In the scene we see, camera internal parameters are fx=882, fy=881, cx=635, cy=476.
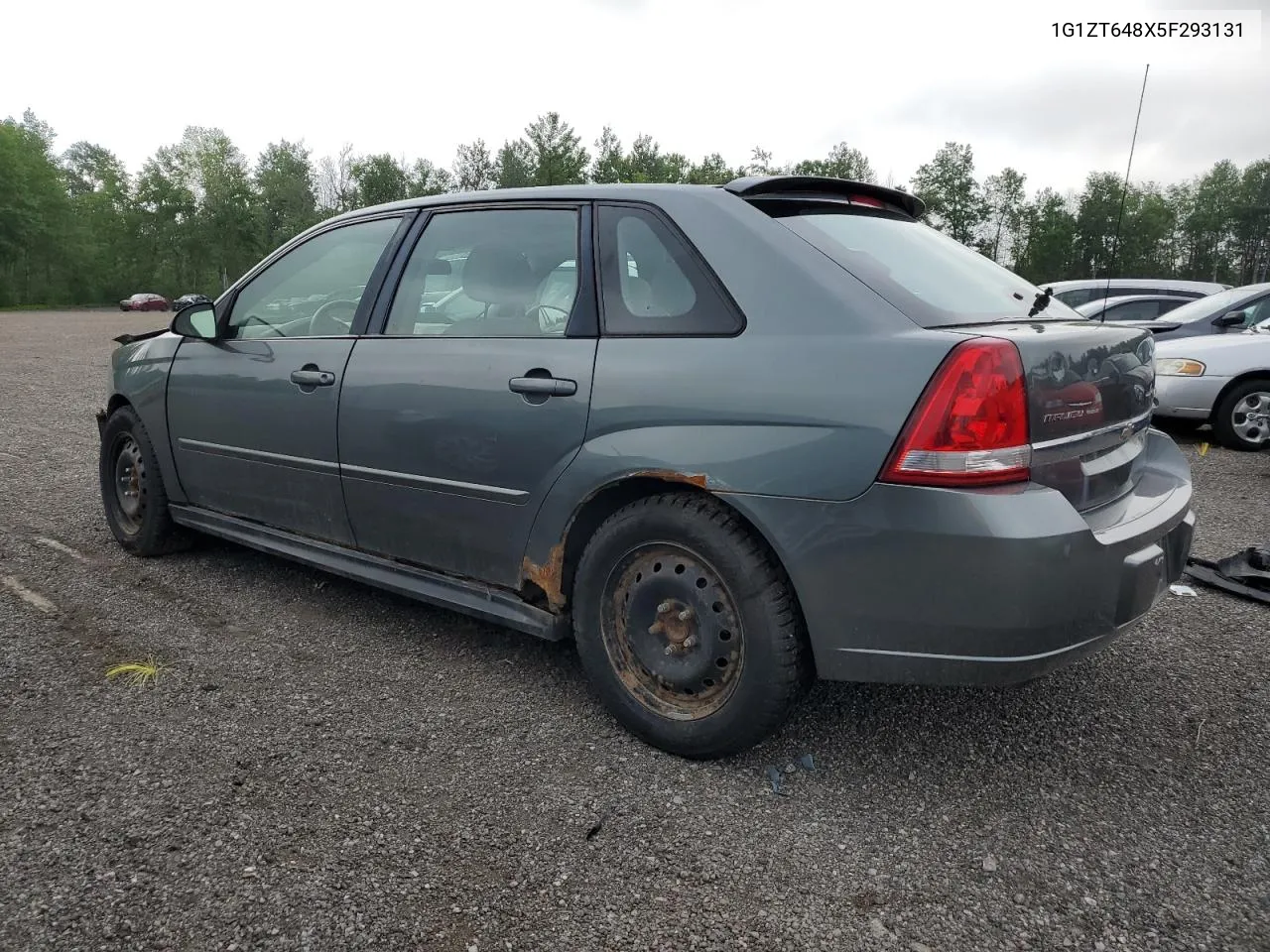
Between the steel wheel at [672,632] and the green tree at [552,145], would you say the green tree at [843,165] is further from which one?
the steel wheel at [672,632]

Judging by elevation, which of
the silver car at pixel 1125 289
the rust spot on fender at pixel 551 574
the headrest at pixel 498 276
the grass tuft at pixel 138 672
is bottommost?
the grass tuft at pixel 138 672

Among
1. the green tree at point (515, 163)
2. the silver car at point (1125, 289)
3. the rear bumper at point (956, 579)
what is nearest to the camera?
the rear bumper at point (956, 579)

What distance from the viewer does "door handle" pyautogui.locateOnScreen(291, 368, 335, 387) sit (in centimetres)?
337

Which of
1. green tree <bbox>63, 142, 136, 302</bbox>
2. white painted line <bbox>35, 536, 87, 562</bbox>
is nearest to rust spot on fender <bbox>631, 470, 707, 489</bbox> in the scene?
white painted line <bbox>35, 536, 87, 562</bbox>

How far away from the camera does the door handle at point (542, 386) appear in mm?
2689

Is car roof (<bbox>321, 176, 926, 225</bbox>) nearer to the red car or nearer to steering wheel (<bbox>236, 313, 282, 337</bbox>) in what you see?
steering wheel (<bbox>236, 313, 282, 337</bbox>)

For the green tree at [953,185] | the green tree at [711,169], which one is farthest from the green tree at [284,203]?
→ the green tree at [953,185]

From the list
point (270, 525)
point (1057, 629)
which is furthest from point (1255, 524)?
point (270, 525)

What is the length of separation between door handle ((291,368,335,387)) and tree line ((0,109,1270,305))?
60755mm

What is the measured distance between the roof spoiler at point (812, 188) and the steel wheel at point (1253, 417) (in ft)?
20.9

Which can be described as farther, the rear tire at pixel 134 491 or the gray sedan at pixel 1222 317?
the gray sedan at pixel 1222 317

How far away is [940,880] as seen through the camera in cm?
207

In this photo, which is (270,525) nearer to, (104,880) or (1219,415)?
(104,880)

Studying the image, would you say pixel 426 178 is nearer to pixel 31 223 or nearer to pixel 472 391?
pixel 31 223
